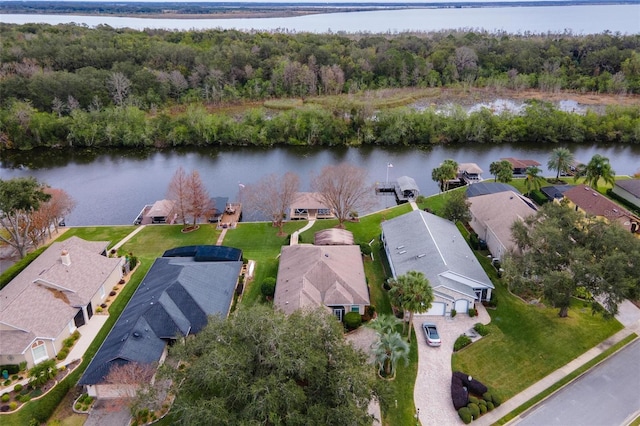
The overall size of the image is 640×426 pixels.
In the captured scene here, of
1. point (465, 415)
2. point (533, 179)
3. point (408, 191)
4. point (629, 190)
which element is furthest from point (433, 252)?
point (629, 190)

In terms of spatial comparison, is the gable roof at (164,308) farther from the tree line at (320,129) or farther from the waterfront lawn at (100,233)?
the tree line at (320,129)

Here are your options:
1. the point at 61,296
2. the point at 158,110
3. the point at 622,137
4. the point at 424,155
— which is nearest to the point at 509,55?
the point at 622,137

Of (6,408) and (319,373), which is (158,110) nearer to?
(6,408)

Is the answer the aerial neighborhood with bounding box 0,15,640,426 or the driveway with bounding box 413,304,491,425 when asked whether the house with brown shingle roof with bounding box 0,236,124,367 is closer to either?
the aerial neighborhood with bounding box 0,15,640,426

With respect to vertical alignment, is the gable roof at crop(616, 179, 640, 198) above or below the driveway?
above

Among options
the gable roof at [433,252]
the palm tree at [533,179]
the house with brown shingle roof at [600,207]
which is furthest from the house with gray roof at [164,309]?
the palm tree at [533,179]

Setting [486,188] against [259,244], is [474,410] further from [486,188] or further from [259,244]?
[486,188]

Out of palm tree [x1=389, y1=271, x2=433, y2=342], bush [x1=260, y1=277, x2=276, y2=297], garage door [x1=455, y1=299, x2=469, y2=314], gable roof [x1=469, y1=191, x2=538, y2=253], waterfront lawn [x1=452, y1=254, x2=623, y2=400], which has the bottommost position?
waterfront lawn [x1=452, y1=254, x2=623, y2=400]

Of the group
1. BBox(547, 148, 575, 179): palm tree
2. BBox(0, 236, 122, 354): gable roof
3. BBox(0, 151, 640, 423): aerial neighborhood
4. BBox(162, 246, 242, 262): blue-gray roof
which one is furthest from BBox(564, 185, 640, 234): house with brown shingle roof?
BBox(0, 236, 122, 354): gable roof
